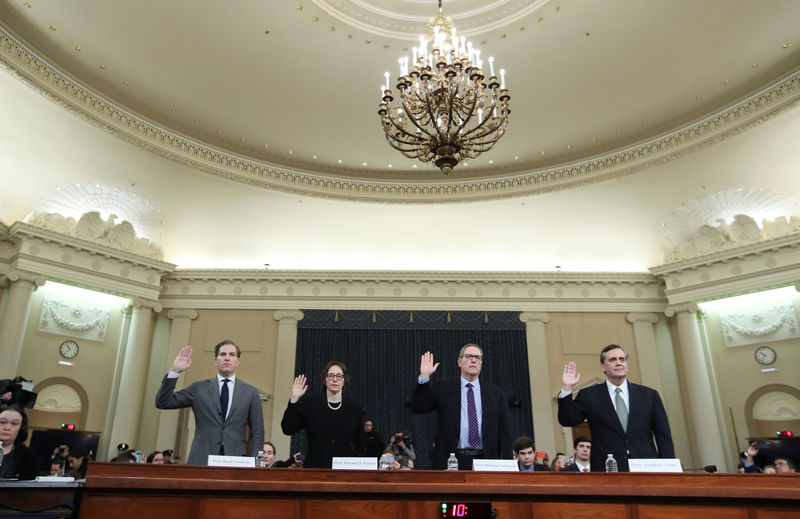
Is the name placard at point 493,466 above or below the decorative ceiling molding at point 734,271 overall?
below

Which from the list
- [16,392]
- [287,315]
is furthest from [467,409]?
[287,315]

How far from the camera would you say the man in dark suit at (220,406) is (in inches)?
146

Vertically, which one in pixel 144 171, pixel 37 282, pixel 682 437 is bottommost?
pixel 682 437

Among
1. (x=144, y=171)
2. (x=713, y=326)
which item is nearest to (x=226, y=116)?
(x=144, y=171)

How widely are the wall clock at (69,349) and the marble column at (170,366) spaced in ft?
5.60

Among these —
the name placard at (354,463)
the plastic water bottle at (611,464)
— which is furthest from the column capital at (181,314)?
the plastic water bottle at (611,464)

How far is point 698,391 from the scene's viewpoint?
10.9 metres

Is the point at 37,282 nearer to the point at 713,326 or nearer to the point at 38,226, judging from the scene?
the point at 38,226

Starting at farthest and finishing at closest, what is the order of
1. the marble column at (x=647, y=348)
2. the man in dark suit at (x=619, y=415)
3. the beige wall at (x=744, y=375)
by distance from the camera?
the marble column at (x=647, y=348) < the beige wall at (x=744, y=375) < the man in dark suit at (x=619, y=415)

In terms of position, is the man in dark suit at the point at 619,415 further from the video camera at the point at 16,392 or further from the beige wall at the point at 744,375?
the beige wall at the point at 744,375

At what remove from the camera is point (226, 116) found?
34.1ft

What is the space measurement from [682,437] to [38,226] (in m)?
13.0

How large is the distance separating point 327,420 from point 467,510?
1.62m

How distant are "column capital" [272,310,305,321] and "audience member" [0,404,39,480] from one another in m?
7.91
